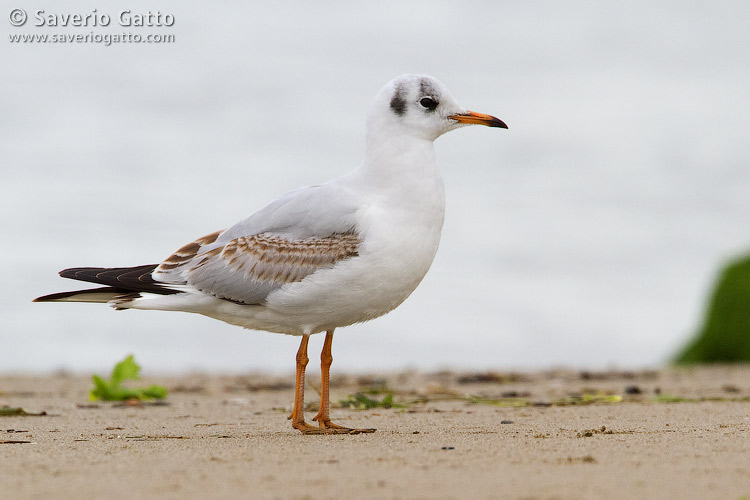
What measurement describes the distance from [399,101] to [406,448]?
211 cm

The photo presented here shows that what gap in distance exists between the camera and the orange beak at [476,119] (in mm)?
5574

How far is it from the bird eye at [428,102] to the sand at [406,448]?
69.6 inches

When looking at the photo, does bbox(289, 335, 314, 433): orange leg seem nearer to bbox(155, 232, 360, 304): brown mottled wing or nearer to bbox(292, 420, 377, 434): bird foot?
bbox(292, 420, 377, 434): bird foot

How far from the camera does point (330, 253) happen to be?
5.16 metres

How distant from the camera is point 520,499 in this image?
10.3 feet

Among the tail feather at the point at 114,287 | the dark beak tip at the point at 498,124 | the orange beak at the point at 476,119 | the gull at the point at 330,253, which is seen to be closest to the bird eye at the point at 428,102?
the gull at the point at 330,253

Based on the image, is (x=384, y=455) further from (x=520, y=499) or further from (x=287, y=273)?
(x=287, y=273)

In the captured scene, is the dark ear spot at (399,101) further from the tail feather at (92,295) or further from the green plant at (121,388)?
the green plant at (121,388)

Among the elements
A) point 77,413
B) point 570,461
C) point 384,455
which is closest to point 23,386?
point 77,413

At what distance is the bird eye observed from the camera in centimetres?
553

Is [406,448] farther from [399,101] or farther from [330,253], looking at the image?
[399,101]

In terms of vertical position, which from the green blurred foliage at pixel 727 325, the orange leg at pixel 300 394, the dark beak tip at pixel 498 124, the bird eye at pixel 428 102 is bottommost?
the orange leg at pixel 300 394

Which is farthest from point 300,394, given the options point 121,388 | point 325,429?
point 121,388

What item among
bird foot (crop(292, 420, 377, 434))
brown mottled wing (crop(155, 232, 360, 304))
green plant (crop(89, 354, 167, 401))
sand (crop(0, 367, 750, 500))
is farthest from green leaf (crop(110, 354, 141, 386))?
bird foot (crop(292, 420, 377, 434))
